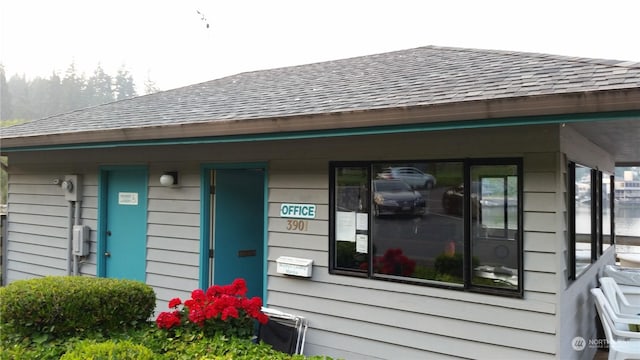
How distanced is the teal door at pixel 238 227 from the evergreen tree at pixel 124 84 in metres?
44.7

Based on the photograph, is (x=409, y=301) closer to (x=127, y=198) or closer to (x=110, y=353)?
(x=110, y=353)

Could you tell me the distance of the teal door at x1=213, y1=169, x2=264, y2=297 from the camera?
581cm

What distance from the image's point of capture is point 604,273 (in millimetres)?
6250

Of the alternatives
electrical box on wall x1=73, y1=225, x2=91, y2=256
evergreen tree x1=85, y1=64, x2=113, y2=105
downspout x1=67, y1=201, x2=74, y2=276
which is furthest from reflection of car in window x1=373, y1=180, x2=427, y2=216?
evergreen tree x1=85, y1=64, x2=113, y2=105

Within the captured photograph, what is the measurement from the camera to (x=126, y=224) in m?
6.47

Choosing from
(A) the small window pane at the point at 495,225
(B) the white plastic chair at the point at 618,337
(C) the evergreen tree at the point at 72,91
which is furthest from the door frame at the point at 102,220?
(C) the evergreen tree at the point at 72,91

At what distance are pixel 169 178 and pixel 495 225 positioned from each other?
3644 mm

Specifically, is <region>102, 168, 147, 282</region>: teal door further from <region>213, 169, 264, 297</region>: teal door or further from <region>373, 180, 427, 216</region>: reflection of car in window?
<region>373, 180, 427, 216</region>: reflection of car in window

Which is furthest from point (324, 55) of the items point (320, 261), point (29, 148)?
point (320, 261)

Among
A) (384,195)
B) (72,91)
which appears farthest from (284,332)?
(72,91)

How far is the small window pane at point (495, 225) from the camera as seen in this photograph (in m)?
3.83

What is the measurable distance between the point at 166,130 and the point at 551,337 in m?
3.88

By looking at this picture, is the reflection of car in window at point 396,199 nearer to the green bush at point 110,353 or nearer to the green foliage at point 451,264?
the green foliage at point 451,264

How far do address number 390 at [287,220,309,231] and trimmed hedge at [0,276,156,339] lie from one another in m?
1.55
